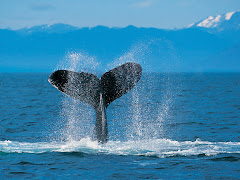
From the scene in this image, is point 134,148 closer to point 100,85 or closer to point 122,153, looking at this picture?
point 122,153

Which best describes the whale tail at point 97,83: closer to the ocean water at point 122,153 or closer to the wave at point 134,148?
the wave at point 134,148

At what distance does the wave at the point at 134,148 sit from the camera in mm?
11500

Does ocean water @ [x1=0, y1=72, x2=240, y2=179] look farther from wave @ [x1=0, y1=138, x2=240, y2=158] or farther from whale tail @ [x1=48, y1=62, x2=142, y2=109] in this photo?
whale tail @ [x1=48, y1=62, x2=142, y2=109]

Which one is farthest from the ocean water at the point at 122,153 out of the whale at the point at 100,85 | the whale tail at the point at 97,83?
the whale tail at the point at 97,83

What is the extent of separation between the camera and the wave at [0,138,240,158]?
11.5 m

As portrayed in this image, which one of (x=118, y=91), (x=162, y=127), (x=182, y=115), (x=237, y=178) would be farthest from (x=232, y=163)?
(x=182, y=115)

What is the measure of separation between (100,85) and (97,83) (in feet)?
0.37

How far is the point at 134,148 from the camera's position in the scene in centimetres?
1206

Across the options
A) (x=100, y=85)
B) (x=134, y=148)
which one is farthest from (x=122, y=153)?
(x=100, y=85)

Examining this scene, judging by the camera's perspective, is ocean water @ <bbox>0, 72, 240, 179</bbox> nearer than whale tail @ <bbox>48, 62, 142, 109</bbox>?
Yes

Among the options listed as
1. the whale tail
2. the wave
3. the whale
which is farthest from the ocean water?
the whale tail

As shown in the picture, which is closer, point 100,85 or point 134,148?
point 100,85

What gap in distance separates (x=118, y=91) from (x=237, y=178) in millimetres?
3551

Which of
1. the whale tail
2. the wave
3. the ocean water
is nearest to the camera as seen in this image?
the ocean water
